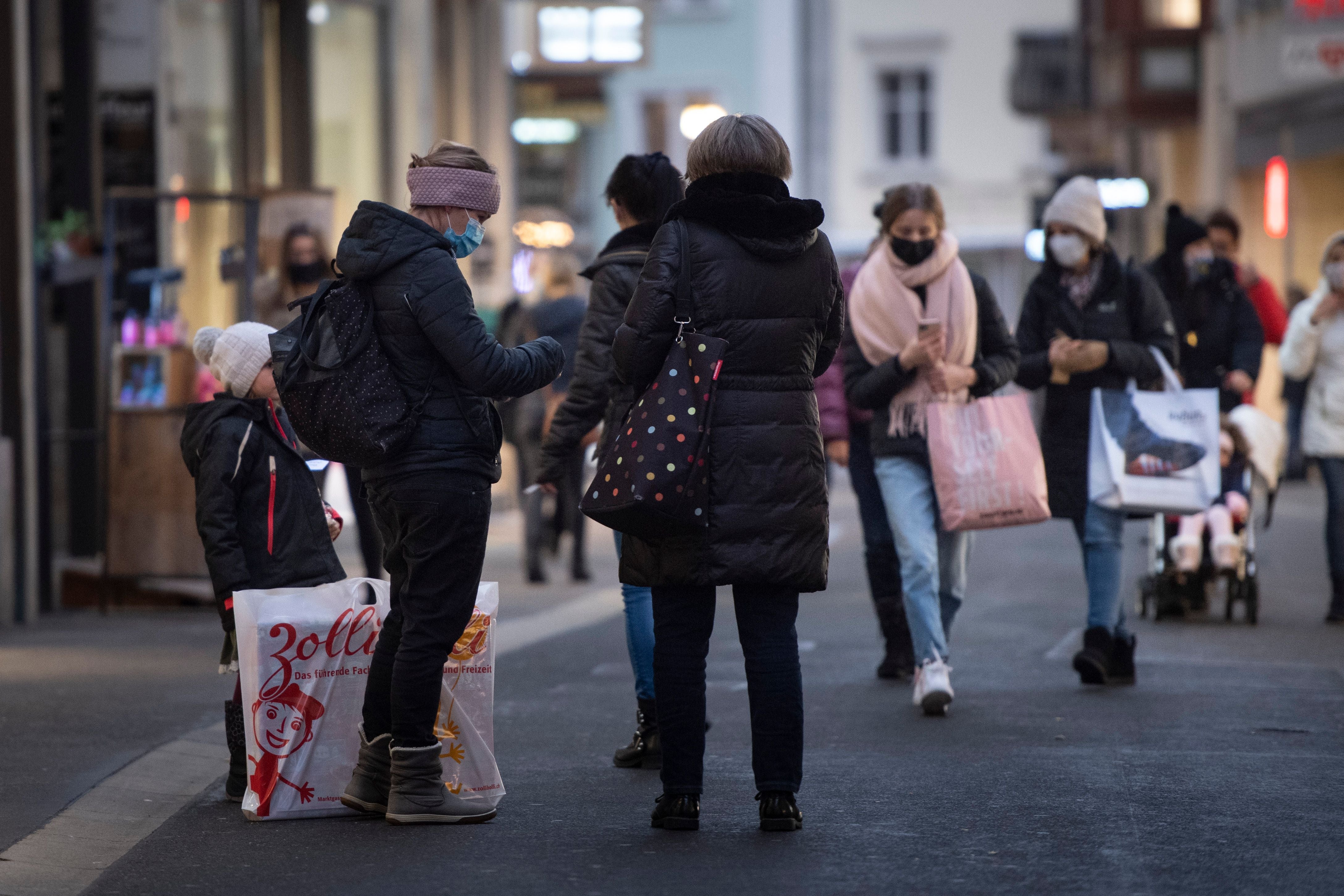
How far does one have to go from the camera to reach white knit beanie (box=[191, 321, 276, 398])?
20.3ft

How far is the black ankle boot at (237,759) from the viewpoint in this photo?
5.96 meters

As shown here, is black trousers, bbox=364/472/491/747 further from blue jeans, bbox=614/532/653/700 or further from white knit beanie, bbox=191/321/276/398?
blue jeans, bbox=614/532/653/700

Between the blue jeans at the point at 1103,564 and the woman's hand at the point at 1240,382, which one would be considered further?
the woman's hand at the point at 1240,382

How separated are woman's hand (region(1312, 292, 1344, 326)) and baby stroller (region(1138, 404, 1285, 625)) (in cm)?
55

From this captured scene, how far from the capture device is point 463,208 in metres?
5.58

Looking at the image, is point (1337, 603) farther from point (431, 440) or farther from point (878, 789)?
point (431, 440)

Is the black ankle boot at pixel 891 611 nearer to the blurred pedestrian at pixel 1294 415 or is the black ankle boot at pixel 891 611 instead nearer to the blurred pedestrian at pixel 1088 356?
the blurred pedestrian at pixel 1088 356

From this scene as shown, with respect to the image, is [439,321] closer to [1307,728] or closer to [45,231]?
[1307,728]

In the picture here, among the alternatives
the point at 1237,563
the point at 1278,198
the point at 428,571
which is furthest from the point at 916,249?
the point at 1278,198

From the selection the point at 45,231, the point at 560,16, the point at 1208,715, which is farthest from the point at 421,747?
the point at 560,16

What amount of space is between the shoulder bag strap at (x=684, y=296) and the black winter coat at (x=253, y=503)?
137 cm

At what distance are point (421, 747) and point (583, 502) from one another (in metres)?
0.80

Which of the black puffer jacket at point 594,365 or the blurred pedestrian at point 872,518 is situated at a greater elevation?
the black puffer jacket at point 594,365

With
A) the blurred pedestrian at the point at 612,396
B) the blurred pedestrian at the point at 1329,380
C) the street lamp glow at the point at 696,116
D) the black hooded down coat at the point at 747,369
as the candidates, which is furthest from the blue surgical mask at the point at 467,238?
the street lamp glow at the point at 696,116
